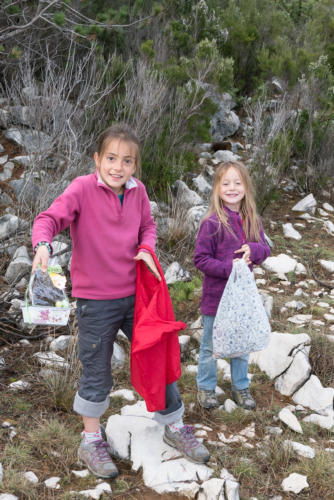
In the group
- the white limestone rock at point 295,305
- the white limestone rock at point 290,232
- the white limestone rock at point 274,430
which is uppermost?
the white limestone rock at point 290,232

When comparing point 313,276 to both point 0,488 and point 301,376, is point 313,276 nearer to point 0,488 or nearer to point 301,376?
point 301,376

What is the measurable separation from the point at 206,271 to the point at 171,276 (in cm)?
161

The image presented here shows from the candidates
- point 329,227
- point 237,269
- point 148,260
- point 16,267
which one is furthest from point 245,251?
point 329,227

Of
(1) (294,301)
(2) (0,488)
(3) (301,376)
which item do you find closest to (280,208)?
(1) (294,301)

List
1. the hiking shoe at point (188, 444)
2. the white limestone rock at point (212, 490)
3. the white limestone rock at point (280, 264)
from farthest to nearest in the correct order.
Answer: the white limestone rock at point (280, 264)
the hiking shoe at point (188, 444)
the white limestone rock at point (212, 490)

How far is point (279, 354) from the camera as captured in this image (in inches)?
116

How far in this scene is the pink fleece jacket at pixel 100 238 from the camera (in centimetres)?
200

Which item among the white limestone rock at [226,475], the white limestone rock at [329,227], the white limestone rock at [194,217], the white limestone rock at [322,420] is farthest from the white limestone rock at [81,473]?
the white limestone rock at [329,227]

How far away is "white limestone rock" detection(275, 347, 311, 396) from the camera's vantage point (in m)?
2.79

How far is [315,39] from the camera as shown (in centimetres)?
783

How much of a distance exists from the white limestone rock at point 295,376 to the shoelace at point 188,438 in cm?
78

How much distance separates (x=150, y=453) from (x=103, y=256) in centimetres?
89

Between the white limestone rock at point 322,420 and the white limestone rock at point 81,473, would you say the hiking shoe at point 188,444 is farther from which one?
the white limestone rock at point 322,420

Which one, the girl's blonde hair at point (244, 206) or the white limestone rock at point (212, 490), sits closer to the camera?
the white limestone rock at point (212, 490)
